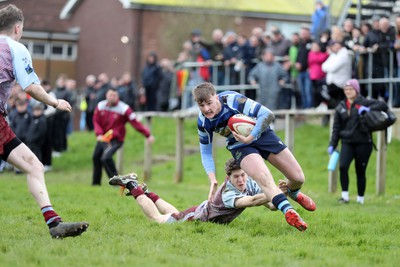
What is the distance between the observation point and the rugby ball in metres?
9.38

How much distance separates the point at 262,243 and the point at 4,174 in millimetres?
14455

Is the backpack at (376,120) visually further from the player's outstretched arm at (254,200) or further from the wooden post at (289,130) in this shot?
the player's outstretched arm at (254,200)

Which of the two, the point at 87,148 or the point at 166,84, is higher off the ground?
the point at 166,84

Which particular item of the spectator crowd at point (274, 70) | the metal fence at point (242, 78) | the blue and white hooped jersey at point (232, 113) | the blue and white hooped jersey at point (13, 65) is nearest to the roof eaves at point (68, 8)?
the spectator crowd at point (274, 70)

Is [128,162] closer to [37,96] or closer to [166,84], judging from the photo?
[166,84]

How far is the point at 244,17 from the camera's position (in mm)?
44594

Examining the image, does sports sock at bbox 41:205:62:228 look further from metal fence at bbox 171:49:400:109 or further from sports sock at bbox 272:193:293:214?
metal fence at bbox 171:49:400:109

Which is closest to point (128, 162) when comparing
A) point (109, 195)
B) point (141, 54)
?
point (109, 195)

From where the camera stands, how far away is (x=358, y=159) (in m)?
14.0

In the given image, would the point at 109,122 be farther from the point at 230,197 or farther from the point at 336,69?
the point at 230,197

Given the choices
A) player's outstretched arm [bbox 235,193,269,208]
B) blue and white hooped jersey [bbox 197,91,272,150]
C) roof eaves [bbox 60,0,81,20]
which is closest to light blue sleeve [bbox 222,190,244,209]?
player's outstretched arm [bbox 235,193,269,208]


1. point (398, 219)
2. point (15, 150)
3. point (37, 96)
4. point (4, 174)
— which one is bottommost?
point (4, 174)

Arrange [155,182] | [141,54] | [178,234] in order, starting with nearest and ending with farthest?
[178,234] → [155,182] → [141,54]

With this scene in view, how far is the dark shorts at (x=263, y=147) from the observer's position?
377 inches
